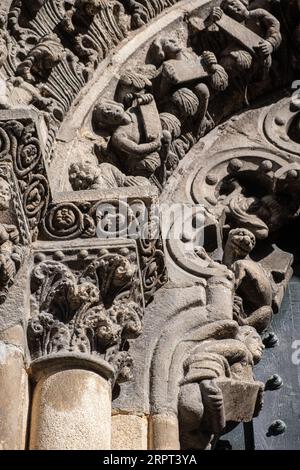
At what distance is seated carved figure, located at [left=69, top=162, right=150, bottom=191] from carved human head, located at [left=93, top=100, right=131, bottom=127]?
0.25 metres

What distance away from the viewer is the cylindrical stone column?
191 inches

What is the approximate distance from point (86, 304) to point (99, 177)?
75 cm

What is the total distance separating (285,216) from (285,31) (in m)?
1.16

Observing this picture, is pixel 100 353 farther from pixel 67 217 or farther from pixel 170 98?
pixel 170 98

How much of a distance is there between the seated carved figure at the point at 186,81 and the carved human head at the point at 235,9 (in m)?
0.34

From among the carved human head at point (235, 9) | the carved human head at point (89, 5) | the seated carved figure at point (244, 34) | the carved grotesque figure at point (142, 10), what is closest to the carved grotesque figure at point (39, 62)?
Result: the carved human head at point (89, 5)

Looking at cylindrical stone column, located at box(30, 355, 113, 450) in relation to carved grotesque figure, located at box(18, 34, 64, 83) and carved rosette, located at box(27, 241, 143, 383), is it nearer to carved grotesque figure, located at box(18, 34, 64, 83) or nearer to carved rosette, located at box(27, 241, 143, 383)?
carved rosette, located at box(27, 241, 143, 383)

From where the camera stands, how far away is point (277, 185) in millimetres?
6586

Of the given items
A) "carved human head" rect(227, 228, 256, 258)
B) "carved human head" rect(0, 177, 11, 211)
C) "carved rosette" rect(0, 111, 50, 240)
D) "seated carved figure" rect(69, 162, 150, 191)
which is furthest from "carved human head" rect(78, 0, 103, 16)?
"carved human head" rect(0, 177, 11, 211)

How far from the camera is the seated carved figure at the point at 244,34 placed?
681 cm

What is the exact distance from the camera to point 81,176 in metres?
5.73

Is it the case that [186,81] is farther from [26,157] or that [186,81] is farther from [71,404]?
[71,404]

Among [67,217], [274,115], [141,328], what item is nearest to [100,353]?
[141,328]

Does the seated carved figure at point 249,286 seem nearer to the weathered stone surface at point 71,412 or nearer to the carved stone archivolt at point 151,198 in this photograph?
the carved stone archivolt at point 151,198
